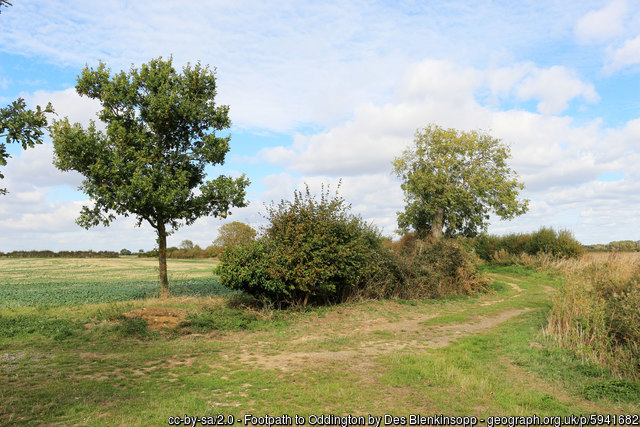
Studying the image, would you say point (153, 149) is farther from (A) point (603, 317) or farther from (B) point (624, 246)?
(B) point (624, 246)

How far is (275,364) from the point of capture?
29.3ft

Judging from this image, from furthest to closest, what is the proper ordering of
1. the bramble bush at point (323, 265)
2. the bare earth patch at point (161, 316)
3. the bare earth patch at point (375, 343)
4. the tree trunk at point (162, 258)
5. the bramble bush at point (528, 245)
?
the bramble bush at point (528, 245) → the tree trunk at point (162, 258) → the bramble bush at point (323, 265) → the bare earth patch at point (161, 316) → the bare earth patch at point (375, 343)

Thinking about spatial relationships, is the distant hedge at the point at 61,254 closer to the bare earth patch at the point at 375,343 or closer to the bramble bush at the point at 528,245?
the bramble bush at the point at 528,245

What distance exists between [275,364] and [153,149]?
12365 millimetres

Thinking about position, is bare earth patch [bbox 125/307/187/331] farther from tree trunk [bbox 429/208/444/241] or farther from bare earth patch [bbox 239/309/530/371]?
tree trunk [bbox 429/208/444/241]

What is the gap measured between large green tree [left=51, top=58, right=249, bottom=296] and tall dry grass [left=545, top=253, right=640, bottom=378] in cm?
1315

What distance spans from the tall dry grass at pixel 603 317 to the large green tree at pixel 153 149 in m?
13.1

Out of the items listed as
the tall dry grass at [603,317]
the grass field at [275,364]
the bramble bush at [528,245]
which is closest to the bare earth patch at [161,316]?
the grass field at [275,364]

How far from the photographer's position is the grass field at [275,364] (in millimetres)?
6438

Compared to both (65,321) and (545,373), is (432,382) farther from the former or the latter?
(65,321)

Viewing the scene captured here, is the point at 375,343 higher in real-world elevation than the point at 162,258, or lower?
lower

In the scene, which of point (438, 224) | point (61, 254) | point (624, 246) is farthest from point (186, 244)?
point (624, 246)

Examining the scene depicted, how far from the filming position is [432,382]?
745 cm

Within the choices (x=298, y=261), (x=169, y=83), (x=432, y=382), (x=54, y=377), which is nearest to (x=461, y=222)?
(x=298, y=261)
